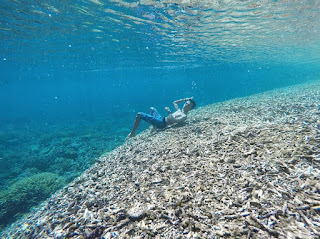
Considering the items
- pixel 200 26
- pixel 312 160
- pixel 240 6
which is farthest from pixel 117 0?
pixel 312 160

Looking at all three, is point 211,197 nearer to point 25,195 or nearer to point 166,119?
point 166,119

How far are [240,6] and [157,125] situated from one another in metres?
12.8

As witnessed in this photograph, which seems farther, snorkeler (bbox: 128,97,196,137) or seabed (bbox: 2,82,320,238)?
snorkeler (bbox: 128,97,196,137)

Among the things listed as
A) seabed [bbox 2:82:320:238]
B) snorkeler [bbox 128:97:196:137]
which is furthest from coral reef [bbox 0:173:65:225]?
snorkeler [bbox 128:97:196:137]

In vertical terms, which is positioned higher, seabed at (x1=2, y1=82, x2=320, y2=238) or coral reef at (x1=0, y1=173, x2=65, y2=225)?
seabed at (x1=2, y1=82, x2=320, y2=238)

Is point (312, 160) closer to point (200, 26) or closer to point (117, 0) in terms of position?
Result: point (117, 0)

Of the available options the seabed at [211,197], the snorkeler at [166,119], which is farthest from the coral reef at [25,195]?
the snorkeler at [166,119]

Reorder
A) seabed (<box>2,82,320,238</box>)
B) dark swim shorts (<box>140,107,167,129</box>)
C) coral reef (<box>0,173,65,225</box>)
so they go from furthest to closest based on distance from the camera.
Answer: dark swim shorts (<box>140,107,167,129</box>) < coral reef (<box>0,173,65,225</box>) < seabed (<box>2,82,320,238</box>)

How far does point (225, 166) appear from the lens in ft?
12.8

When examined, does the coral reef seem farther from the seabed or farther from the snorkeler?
the snorkeler

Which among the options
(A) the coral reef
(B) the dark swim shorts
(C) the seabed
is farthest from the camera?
(B) the dark swim shorts

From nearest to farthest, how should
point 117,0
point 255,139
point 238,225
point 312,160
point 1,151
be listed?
point 238,225 < point 312,160 < point 255,139 < point 117,0 < point 1,151

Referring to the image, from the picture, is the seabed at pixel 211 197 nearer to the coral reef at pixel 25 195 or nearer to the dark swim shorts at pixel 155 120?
the dark swim shorts at pixel 155 120

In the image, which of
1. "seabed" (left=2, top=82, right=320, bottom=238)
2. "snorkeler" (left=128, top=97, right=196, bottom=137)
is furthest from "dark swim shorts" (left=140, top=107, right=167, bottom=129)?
"seabed" (left=2, top=82, right=320, bottom=238)
